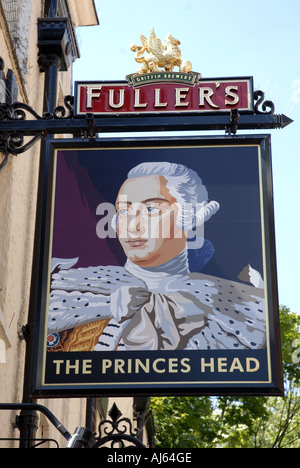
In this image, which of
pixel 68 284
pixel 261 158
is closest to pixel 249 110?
pixel 261 158

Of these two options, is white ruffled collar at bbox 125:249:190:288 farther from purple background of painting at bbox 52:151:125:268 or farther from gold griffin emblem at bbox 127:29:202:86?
gold griffin emblem at bbox 127:29:202:86

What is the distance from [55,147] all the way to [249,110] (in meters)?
2.31

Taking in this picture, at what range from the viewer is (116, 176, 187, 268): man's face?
899 cm

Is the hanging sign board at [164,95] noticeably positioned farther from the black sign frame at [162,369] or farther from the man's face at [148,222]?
the black sign frame at [162,369]

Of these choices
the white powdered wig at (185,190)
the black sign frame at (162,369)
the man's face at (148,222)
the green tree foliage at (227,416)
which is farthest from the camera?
the green tree foliage at (227,416)

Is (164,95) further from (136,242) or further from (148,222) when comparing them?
(136,242)

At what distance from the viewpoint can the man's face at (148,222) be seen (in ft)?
29.5

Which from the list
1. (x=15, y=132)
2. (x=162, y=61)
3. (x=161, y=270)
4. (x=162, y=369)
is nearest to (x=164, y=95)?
(x=162, y=61)

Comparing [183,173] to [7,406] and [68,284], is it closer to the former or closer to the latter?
[68,284]

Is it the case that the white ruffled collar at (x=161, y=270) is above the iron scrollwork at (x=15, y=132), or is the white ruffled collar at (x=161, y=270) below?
below

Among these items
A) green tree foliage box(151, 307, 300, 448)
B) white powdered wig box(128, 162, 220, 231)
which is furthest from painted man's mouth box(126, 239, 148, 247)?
green tree foliage box(151, 307, 300, 448)

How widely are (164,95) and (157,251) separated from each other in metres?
1.94

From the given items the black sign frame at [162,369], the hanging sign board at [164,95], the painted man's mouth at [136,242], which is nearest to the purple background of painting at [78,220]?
the painted man's mouth at [136,242]

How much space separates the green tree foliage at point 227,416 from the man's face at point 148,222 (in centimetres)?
1382
